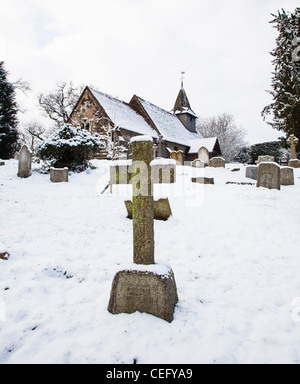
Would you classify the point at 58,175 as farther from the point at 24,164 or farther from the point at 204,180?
the point at 204,180

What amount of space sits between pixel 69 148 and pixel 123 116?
1274cm

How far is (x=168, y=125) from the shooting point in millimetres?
28500

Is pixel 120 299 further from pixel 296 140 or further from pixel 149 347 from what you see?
pixel 296 140

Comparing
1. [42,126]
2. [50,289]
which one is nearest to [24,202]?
[50,289]

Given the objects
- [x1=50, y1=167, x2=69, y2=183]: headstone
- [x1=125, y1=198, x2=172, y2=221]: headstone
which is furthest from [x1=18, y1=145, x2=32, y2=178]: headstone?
[x1=125, y1=198, x2=172, y2=221]: headstone

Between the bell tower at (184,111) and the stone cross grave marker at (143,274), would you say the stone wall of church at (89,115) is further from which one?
the stone cross grave marker at (143,274)

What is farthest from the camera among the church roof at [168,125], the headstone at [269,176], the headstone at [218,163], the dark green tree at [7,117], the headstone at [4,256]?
the church roof at [168,125]

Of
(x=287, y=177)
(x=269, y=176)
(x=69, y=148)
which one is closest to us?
(x=269, y=176)

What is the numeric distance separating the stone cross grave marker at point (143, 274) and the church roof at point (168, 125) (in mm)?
22732

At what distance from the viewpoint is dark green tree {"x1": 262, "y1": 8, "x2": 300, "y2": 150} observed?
38.1 feet

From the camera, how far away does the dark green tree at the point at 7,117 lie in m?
23.3

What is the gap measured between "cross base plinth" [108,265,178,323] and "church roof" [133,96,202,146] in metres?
23.2

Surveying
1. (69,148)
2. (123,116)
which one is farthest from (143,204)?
(123,116)

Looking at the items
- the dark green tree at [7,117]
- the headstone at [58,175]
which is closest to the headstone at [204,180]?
the headstone at [58,175]
